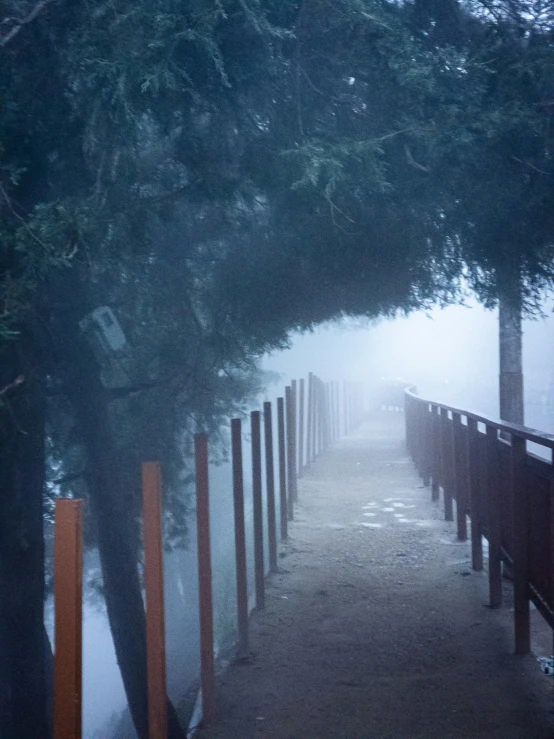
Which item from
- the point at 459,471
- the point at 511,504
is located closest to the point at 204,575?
the point at 511,504

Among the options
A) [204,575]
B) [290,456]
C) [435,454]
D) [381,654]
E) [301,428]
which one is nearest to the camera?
[204,575]

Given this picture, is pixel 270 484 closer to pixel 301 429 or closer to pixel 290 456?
pixel 290 456

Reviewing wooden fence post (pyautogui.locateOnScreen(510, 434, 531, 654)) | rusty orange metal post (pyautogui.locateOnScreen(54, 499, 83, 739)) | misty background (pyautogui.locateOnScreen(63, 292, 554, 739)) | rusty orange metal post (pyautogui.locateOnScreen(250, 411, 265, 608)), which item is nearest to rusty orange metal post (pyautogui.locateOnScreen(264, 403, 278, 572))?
rusty orange metal post (pyautogui.locateOnScreen(250, 411, 265, 608))

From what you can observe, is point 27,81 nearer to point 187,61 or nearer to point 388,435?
point 187,61

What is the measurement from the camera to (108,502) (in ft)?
25.0

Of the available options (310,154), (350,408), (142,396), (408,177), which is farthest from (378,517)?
(350,408)

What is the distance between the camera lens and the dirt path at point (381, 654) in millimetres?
4938

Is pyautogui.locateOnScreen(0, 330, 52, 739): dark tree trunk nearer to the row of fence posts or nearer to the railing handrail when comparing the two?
the row of fence posts

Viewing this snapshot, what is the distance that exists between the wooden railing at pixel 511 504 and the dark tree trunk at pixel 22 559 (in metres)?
3.26

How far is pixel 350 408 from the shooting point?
105 ft

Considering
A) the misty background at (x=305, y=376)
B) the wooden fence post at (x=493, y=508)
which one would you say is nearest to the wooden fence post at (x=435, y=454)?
the misty background at (x=305, y=376)

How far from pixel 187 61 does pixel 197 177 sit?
87cm

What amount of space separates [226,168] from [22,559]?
320 centimetres

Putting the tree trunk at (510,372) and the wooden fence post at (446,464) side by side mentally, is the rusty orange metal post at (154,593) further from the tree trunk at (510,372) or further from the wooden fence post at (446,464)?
the wooden fence post at (446,464)
